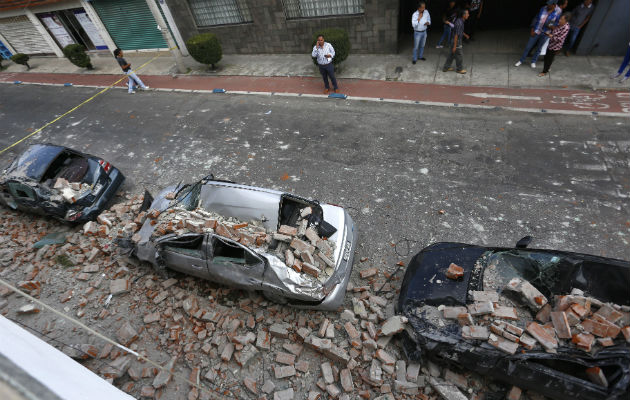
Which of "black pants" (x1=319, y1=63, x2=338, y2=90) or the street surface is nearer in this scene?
the street surface

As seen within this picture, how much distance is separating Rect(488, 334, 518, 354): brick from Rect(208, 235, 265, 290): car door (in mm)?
2996

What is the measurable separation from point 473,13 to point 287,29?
Result: 710 cm

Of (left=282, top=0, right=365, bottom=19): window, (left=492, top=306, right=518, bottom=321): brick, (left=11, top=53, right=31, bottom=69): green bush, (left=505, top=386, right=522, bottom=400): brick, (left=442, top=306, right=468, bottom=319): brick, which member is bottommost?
(left=505, top=386, right=522, bottom=400): brick

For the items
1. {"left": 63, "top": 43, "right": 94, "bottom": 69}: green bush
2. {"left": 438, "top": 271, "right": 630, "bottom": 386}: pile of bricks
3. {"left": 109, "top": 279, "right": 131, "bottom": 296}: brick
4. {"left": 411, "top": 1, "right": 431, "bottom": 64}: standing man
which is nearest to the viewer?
{"left": 438, "top": 271, "right": 630, "bottom": 386}: pile of bricks

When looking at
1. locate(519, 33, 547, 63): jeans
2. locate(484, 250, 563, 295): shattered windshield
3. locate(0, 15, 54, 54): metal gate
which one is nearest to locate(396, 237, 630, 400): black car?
locate(484, 250, 563, 295): shattered windshield

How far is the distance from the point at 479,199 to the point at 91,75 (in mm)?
18472

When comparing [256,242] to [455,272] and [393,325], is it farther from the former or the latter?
[455,272]

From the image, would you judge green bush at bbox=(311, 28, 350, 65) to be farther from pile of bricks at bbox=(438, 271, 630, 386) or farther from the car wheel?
pile of bricks at bbox=(438, 271, 630, 386)

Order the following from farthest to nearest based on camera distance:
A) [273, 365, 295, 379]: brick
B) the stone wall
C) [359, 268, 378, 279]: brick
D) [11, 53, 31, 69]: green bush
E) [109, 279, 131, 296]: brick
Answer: [11, 53, 31, 69]: green bush < the stone wall < [109, 279, 131, 296]: brick < [359, 268, 378, 279]: brick < [273, 365, 295, 379]: brick

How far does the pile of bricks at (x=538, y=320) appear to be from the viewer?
3270mm

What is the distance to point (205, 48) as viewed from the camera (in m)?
12.7

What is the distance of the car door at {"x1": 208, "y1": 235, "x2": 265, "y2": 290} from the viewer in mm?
4527

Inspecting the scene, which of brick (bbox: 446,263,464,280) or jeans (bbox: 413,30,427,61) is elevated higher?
brick (bbox: 446,263,464,280)

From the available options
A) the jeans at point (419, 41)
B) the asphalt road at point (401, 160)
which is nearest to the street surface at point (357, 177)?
the asphalt road at point (401, 160)
